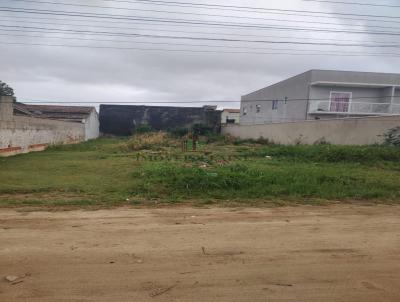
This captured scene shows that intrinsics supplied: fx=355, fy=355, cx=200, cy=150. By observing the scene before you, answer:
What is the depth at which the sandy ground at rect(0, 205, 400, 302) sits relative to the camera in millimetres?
3295

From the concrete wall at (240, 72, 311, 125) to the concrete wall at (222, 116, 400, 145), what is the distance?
5.16 metres

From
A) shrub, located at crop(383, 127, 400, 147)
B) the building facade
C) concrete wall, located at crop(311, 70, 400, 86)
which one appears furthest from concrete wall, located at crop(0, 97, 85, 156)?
concrete wall, located at crop(311, 70, 400, 86)

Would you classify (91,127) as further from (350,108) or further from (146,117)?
(350,108)

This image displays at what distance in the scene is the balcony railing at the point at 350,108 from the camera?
30.0 m

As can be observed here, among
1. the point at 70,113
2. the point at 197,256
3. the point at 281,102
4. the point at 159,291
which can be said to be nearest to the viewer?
the point at 159,291

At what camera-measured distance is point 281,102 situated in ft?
121

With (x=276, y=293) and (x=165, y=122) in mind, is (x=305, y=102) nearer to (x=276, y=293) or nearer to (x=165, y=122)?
(x=165, y=122)

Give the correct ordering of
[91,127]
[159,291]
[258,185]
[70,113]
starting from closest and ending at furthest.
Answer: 1. [159,291]
2. [258,185]
3. [70,113]
4. [91,127]

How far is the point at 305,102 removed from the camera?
31062 millimetres

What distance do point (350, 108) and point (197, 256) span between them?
29.7m

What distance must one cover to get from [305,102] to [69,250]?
96.5 ft

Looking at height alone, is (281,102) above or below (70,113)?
above

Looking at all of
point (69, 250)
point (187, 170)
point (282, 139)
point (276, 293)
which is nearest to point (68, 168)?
point (187, 170)

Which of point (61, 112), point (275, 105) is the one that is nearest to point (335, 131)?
point (275, 105)
